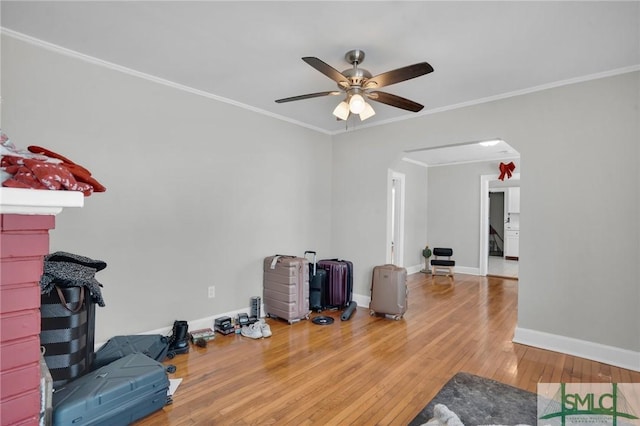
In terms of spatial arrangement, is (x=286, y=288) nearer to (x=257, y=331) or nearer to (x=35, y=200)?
(x=257, y=331)

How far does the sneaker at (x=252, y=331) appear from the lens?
3311mm

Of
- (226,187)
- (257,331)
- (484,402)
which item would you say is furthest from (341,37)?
(257,331)

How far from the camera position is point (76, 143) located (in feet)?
8.72

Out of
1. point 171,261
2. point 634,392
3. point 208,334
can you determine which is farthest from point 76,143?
point 634,392

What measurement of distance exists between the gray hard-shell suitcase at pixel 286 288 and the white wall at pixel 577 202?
2.35 metres

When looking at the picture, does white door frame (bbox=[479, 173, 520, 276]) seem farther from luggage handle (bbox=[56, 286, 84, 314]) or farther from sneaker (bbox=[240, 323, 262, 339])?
luggage handle (bbox=[56, 286, 84, 314])

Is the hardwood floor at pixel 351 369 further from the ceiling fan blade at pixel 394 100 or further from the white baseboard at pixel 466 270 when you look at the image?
the white baseboard at pixel 466 270

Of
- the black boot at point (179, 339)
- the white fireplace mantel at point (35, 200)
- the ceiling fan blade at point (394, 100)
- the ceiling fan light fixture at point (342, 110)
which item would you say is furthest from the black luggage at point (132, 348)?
the ceiling fan blade at point (394, 100)

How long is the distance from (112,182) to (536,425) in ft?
11.9

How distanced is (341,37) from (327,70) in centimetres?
34

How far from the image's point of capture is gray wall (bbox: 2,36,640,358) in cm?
266

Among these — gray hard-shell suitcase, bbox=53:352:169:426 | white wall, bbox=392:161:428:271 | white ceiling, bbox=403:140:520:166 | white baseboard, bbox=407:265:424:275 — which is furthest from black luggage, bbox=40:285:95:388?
white baseboard, bbox=407:265:424:275

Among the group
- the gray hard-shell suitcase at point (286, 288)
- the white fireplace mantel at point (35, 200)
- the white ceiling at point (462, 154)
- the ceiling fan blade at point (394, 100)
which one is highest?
the white ceiling at point (462, 154)

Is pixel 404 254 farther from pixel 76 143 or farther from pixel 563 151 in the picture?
pixel 76 143
